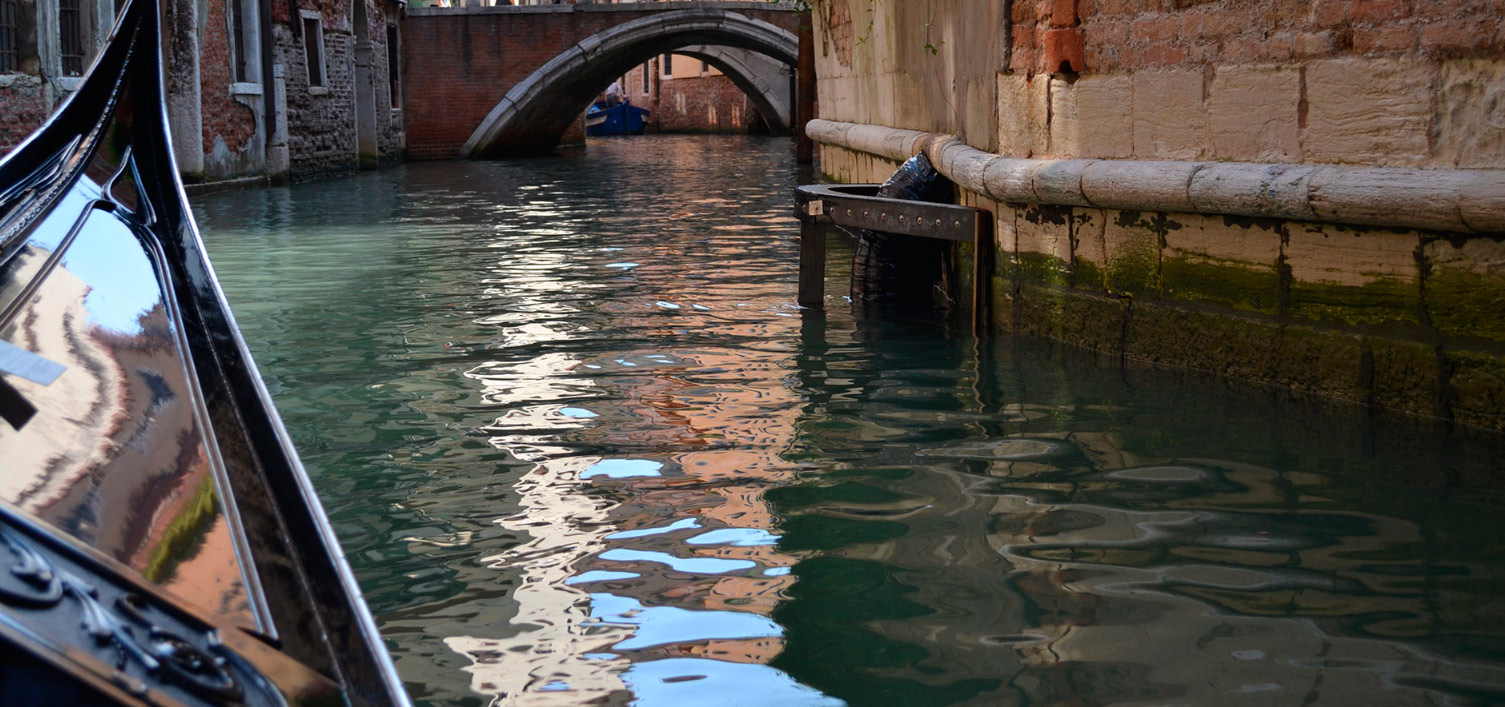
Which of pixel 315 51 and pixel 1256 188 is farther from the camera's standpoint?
pixel 315 51

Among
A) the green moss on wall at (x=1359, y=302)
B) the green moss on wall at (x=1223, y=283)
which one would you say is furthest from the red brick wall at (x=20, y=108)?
the green moss on wall at (x=1359, y=302)

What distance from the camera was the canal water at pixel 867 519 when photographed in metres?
2.08

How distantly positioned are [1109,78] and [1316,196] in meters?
1.00

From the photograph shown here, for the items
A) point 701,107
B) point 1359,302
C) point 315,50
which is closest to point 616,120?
point 701,107

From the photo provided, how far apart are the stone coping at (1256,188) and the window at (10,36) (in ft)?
23.8

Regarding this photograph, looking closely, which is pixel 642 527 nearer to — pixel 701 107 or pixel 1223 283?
pixel 1223 283

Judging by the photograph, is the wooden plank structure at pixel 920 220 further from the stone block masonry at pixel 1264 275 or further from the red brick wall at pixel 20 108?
the red brick wall at pixel 20 108

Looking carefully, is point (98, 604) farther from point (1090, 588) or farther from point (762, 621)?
point (1090, 588)

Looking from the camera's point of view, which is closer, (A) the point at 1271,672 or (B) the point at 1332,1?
(A) the point at 1271,672

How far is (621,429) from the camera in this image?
11.8 feet

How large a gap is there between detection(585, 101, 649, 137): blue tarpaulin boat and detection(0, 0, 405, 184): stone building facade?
1622 cm

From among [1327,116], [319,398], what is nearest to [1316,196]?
[1327,116]

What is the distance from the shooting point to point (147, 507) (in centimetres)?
145

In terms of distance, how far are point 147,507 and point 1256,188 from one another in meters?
2.91
